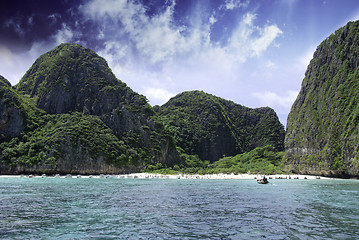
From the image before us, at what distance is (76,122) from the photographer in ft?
458

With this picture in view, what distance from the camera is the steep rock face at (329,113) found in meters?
85.9

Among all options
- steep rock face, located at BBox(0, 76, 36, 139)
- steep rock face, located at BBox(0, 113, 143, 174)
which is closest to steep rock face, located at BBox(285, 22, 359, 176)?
steep rock face, located at BBox(0, 113, 143, 174)

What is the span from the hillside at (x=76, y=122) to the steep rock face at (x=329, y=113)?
7592cm

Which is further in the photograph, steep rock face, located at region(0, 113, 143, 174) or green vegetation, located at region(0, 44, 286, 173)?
green vegetation, located at region(0, 44, 286, 173)

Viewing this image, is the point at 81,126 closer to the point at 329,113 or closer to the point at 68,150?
the point at 68,150

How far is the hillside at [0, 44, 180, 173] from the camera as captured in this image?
117000 millimetres

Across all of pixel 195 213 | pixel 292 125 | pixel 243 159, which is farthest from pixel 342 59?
pixel 195 213

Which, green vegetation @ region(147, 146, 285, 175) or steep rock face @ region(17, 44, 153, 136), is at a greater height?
steep rock face @ region(17, 44, 153, 136)

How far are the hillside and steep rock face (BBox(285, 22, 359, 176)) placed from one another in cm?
7592

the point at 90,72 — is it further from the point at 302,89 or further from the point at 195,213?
the point at 195,213

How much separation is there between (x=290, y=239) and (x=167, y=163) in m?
146

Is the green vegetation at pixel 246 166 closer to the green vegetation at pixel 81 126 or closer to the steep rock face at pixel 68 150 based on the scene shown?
the green vegetation at pixel 81 126

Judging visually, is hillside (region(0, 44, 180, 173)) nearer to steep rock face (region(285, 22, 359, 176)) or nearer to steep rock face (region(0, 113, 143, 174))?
steep rock face (region(0, 113, 143, 174))

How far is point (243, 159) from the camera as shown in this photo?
174125 mm
